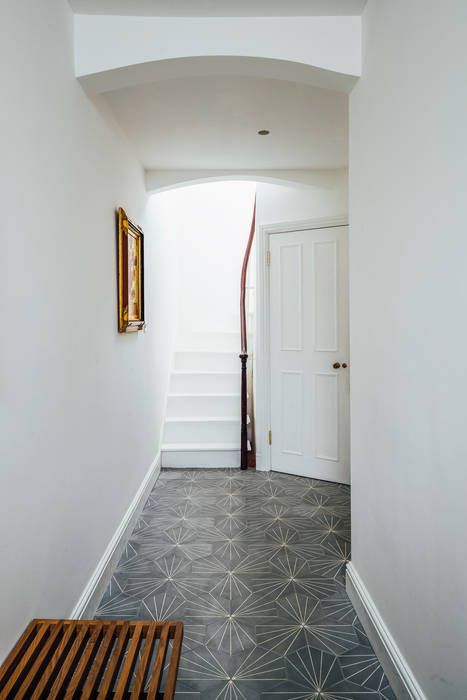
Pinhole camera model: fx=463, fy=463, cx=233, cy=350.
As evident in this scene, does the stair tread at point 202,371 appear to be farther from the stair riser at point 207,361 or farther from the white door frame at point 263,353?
the white door frame at point 263,353

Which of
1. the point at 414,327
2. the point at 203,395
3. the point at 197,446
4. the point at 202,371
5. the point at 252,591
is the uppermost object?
the point at 414,327

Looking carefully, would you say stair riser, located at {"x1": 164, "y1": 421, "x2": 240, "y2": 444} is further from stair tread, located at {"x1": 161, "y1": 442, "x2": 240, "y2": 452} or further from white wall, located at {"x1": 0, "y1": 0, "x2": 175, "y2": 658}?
white wall, located at {"x1": 0, "y1": 0, "x2": 175, "y2": 658}

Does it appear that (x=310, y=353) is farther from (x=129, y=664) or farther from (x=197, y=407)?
(x=129, y=664)

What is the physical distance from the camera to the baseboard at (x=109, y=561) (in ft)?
6.14

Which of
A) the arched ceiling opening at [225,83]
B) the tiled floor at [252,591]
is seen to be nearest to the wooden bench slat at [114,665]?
the tiled floor at [252,591]

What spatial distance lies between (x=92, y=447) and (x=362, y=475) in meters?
1.18

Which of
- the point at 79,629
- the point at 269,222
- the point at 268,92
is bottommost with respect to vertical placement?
the point at 79,629

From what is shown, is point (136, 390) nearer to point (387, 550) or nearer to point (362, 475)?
point (362, 475)

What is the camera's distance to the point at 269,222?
A: 3.82m

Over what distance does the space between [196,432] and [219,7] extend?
124 inches

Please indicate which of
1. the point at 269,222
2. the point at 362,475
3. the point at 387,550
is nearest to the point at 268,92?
the point at 269,222

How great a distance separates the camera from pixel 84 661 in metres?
1.23

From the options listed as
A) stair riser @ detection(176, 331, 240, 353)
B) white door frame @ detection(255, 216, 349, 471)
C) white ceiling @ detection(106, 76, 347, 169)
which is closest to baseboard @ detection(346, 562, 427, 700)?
white door frame @ detection(255, 216, 349, 471)

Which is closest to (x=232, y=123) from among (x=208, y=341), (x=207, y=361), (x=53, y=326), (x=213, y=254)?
(x=53, y=326)
